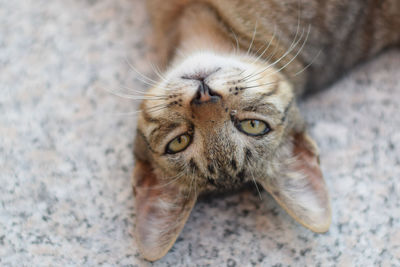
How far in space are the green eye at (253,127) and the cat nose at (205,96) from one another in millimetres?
191

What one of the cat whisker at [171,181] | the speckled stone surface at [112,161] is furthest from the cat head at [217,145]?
the speckled stone surface at [112,161]

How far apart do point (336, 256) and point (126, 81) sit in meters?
1.62

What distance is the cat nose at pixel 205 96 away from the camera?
1713mm

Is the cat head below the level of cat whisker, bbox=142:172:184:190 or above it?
above

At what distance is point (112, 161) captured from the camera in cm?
224

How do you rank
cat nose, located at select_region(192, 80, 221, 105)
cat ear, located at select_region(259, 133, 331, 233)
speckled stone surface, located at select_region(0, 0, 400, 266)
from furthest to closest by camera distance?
1. speckled stone surface, located at select_region(0, 0, 400, 266)
2. cat ear, located at select_region(259, 133, 331, 233)
3. cat nose, located at select_region(192, 80, 221, 105)

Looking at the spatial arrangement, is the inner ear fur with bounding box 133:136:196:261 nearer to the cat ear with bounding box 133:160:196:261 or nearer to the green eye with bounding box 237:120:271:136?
the cat ear with bounding box 133:160:196:261

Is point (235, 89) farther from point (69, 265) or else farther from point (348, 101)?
point (69, 265)

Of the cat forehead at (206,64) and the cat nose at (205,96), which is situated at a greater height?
the cat forehead at (206,64)

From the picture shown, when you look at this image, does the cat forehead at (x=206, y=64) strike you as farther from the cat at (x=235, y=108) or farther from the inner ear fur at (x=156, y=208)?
the inner ear fur at (x=156, y=208)

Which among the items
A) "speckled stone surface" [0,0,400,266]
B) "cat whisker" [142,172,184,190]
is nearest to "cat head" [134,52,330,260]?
"cat whisker" [142,172,184,190]

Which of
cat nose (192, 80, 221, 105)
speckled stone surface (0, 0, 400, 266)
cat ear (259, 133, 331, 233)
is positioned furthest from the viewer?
speckled stone surface (0, 0, 400, 266)

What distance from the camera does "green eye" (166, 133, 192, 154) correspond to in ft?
6.03

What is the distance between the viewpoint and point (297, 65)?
2195mm
